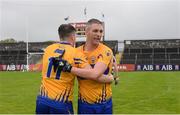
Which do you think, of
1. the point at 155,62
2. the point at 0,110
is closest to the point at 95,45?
the point at 0,110

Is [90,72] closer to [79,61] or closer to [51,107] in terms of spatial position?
[79,61]

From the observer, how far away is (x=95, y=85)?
5895mm

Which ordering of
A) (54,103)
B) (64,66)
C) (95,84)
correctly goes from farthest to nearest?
1. (95,84)
2. (54,103)
3. (64,66)

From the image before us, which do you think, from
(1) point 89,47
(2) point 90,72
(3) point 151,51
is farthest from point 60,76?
(3) point 151,51

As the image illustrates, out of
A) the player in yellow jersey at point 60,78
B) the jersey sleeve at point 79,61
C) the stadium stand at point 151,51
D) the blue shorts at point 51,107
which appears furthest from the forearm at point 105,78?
the stadium stand at point 151,51

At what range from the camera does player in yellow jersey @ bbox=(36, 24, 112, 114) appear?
5727 millimetres

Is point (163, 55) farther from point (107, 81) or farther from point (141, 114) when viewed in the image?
point (107, 81)

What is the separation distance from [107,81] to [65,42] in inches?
31.3

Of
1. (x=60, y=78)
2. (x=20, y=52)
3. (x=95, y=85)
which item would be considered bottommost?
(x=95, y=85)

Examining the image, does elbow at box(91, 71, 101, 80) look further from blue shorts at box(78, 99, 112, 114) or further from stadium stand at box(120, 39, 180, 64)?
stadium stand at box(120, 39, 180, 64)

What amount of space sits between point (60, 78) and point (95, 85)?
52 centimetres

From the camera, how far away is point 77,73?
18.4ft

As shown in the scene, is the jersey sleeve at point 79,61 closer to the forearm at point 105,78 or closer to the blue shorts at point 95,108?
the forearm at point 105,78

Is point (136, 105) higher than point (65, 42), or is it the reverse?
point (65, 42)
